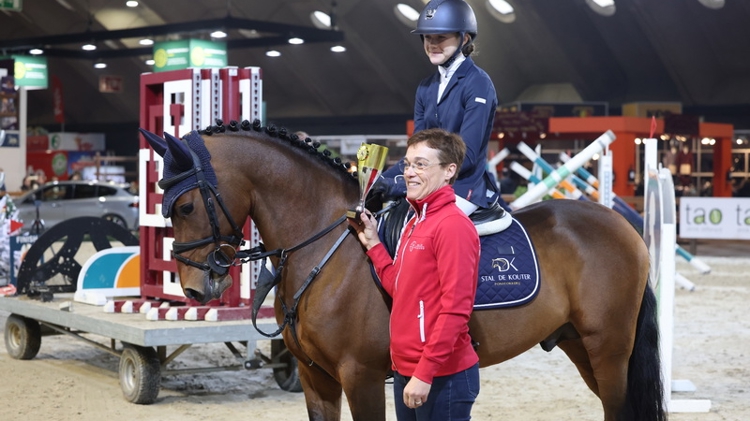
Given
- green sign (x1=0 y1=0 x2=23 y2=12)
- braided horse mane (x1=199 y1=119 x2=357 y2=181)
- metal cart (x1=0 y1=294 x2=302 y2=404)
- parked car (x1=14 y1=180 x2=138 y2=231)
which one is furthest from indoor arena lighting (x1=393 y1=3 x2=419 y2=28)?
braided horse mane (x1=199 y1=119 x2=357 y2=181)

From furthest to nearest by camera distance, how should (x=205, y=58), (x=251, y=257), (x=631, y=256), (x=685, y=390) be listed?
(x=205, y=58)
(x=685, y=390)
(x=631, y=256)
(x=251, y=257)

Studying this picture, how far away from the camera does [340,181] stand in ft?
11.5

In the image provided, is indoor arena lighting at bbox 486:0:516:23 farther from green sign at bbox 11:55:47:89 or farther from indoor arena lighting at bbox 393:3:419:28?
green sign at bbox 11:55:47:89

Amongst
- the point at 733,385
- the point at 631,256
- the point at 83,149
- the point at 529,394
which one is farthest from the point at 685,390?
the point at 83,149

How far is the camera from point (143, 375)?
549 centimetres

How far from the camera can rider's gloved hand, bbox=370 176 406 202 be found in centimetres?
334

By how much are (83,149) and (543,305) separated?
31252mm

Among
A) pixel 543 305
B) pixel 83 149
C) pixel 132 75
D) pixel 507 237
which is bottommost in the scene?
pixel 543 305

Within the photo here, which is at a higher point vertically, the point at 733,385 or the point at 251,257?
the point at 251,257

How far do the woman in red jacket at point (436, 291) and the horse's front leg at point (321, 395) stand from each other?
84cm

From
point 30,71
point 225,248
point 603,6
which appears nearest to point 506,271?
point 225,248

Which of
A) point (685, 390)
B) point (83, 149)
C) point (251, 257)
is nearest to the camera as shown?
point (251, 257)

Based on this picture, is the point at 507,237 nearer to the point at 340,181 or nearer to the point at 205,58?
the point at 340,181

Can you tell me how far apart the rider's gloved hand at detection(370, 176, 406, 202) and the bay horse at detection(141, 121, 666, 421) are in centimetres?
15
